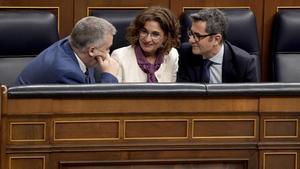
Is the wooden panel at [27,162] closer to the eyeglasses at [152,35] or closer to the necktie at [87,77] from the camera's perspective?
the necktie at [87,77]

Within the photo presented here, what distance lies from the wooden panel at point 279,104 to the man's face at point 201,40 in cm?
98

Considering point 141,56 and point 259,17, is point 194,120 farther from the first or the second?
point 259,17

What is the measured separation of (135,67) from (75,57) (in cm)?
61

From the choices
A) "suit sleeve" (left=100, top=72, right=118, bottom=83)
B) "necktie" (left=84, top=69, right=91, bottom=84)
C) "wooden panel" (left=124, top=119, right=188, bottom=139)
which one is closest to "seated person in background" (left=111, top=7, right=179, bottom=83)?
"suit sleeve" (left=100, top=72, right=118, bottom=83)

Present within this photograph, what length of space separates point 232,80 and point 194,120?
103 cm

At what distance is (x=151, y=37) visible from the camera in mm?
4273

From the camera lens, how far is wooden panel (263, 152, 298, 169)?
3.41 m

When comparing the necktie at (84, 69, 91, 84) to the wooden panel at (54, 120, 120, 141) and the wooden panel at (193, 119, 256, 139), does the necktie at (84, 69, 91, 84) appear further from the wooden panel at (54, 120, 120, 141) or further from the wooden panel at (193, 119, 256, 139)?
the wooden panel at (193, 119, 256, 139)

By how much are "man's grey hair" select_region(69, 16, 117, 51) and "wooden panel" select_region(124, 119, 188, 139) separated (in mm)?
537

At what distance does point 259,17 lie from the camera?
5.10m

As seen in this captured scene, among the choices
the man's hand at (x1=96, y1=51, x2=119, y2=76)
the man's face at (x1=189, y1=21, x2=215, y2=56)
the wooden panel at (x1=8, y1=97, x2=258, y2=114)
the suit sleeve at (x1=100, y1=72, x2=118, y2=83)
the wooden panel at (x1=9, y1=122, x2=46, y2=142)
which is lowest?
the wooden panel at (x1=9, y1=122, x2=46, y2=142)

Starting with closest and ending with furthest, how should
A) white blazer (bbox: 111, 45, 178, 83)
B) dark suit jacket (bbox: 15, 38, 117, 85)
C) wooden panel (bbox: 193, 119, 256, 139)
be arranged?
wooden panel (bbox: 193, 119, 256, 139) → dark suit jacket (bbox: 15, 38, 117, 85) → white blazer (bbox: 111, 45, 178, 83)

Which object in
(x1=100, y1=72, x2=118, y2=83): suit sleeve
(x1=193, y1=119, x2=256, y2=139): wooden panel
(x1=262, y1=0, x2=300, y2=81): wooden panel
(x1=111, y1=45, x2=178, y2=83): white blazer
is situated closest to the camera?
(x1=193, y1=119, x2=256, y2=139): wooden panel

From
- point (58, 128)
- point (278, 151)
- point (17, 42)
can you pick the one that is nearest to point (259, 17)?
point (17, 42)
